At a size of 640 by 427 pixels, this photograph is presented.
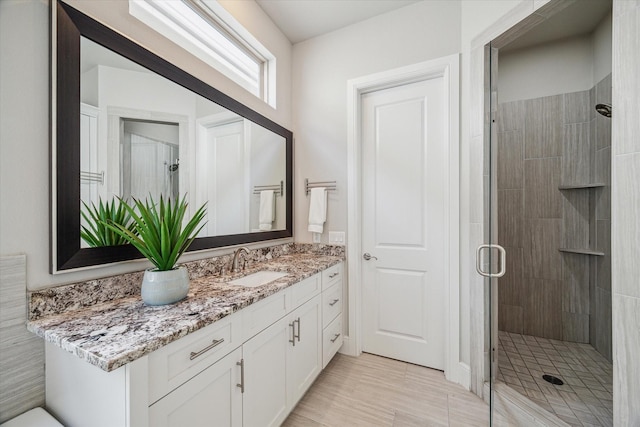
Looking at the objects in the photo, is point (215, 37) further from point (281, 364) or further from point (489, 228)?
point (489, 228)

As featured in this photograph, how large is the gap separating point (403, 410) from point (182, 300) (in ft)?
5.00

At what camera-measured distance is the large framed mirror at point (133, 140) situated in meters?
0.98

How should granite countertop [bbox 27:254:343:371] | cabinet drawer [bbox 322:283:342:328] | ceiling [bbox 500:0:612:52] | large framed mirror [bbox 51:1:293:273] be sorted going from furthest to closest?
cabinet drawer [bbox 322:283:342:328] < ceiling [bbox 500:0:612:52] < large framed mirror [bbox 51:1:293:273] < granite countertop [bbox 27:254:343:371]

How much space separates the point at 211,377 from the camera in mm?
964

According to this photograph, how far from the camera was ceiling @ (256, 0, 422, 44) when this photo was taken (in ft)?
6.79

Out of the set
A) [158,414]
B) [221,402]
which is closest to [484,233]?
[221,402]

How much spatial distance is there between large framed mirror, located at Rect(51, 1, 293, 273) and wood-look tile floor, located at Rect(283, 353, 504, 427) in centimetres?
121

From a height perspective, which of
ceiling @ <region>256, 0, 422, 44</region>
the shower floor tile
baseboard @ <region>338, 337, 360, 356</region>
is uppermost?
ceiling @ <region>256, 0, 422, 44</region>

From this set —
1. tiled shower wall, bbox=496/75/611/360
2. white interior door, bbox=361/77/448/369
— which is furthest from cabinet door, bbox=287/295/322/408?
tiled shower wall, bbox=496/75/611/360

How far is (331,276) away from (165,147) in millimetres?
1444

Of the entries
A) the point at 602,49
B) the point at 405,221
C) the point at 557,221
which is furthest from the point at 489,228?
the point at 602,49

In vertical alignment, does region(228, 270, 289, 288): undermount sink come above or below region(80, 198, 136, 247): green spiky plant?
below

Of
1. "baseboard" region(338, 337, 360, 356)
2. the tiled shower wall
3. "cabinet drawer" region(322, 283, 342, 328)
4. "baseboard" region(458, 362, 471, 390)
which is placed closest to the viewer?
the tiled shower wall

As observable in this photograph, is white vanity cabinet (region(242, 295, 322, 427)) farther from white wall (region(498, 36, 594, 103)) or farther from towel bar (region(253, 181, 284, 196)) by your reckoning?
white wall (region(498, 36, 594, 103))
